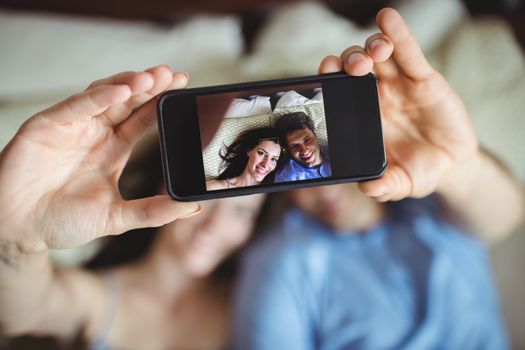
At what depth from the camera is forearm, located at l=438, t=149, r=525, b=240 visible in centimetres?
74

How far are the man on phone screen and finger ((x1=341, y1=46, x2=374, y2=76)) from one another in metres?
0.07

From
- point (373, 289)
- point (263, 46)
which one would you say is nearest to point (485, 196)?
point (373, 289)

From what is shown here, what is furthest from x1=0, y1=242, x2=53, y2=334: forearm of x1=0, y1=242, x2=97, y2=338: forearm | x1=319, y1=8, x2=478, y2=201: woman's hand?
x1=319, y1=8, x2=478, y2=201: woman's hand

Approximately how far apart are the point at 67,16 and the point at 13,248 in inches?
24.8

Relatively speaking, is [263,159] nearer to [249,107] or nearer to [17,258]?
[249,107]

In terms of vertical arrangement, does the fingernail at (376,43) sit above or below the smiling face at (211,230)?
above

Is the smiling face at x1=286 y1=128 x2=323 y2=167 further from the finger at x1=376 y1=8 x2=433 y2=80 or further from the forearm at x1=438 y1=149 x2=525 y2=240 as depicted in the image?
the forearm at x1=438 y1=149 x2=525 y2=240

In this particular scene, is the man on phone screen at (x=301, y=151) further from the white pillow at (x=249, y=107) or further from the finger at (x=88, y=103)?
the finger at (x=88, y=103)

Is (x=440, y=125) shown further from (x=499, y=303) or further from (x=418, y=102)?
(x=499, y=303)

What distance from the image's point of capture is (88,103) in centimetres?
46

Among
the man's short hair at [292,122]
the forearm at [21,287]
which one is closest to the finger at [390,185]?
the man's short hair at [292,122]

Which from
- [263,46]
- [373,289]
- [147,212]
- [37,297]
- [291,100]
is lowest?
[373,289]

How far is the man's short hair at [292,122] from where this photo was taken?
0.49 m

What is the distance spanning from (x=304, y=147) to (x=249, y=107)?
76 mm
